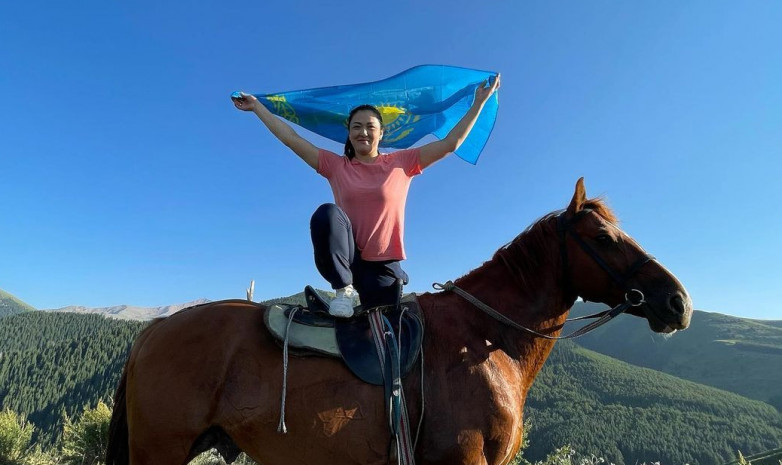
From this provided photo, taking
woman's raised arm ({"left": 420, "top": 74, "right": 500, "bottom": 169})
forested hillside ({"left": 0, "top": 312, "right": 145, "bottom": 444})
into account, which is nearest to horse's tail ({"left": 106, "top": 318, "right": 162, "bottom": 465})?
woman's raised arm ({"left": 420, "top": 74, "right": 500, "bottom": 169})

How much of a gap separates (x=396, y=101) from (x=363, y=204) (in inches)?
76.5

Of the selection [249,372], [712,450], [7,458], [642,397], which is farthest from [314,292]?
[642,397]

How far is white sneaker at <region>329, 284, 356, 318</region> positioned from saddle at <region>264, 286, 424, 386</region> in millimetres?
92

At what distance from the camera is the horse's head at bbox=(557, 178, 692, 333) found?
3.27 m

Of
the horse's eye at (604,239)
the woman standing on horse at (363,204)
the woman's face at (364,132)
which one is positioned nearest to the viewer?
the woman standing on horse at (363,204)

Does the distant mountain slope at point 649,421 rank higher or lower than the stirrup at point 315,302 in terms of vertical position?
lower

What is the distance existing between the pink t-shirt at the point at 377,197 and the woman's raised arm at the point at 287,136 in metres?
0.21

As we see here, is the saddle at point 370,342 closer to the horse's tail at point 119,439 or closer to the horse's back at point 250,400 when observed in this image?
the horse's back at point 250,400

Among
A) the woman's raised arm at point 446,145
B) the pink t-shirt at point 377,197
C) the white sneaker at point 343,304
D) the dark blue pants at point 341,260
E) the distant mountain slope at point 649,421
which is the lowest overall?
the distant mountain slope at point 649,421

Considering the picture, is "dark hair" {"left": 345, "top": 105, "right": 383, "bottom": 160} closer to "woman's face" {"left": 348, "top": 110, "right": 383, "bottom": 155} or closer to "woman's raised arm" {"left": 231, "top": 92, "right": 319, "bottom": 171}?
"woman's face" {"left": 348, "top": 110, "right": 383, "bottom": 155}

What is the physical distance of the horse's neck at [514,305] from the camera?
330 centimetres

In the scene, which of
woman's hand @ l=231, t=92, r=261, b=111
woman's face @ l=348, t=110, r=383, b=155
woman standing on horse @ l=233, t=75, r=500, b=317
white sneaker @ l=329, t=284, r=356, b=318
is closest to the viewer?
white sneaker @ l=329, t=284, r=356, b=318

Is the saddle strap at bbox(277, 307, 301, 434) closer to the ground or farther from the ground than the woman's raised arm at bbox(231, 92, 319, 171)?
closer to the ground

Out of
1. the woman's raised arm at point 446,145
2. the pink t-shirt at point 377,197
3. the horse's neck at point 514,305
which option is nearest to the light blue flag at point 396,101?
the woman's raised arm at point 446,145
